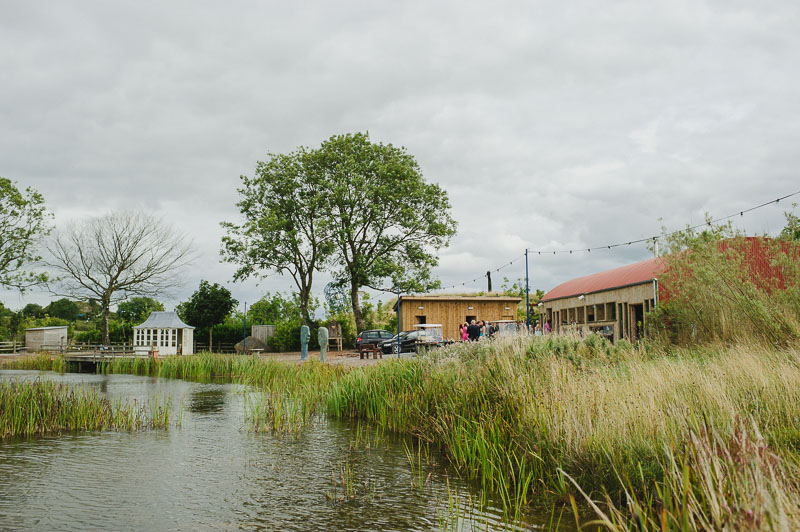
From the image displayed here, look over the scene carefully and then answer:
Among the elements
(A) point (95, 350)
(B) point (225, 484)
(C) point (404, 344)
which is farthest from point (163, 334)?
(B) point (225, 484)

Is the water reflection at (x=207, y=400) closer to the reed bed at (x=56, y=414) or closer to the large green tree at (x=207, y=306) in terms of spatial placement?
the reed bed at (x=56, y=414)

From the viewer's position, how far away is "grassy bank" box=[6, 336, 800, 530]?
3253mm

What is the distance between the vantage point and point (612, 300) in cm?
2467

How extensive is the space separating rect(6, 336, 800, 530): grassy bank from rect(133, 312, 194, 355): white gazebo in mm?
24146

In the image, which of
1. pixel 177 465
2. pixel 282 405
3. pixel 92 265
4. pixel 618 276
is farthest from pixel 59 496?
pixel 92 265

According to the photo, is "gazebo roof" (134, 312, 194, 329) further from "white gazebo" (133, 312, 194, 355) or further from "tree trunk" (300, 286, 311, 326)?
"tree trunk" (300, 286, 311, 326)

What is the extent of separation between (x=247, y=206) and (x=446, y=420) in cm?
2926

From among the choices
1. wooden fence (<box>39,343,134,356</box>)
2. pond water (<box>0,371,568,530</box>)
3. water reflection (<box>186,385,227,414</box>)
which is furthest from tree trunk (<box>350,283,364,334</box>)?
pond water (<box>0,371,568,530</box>)

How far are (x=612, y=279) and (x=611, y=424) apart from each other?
67.1ft

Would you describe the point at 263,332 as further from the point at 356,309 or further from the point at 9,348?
the point at 9,348

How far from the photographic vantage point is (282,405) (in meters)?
12.3

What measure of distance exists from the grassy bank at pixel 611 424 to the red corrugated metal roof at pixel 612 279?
10.2m

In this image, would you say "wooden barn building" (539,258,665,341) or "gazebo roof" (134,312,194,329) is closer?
"wooden barn building" (539,258,665,341)

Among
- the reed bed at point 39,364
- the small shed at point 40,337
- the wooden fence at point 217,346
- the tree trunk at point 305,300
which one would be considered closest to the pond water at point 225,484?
the reed bed at point 39,364
